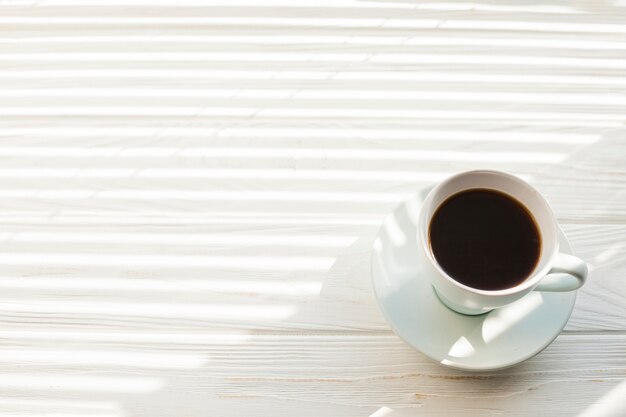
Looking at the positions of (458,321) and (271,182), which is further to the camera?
(271,182)

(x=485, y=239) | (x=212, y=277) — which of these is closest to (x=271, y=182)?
(x=212, y=277)

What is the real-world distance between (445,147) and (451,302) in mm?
226

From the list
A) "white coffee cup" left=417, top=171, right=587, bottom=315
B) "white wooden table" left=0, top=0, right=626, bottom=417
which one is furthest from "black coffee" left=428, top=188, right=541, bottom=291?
"white wooden table" left=0, top=0, right=626, bottom=417

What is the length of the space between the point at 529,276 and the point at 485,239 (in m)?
0.05

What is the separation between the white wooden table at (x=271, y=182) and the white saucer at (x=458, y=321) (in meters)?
0.06

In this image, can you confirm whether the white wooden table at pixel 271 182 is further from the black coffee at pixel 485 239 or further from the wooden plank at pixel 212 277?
the black coffee at pixel 485 239

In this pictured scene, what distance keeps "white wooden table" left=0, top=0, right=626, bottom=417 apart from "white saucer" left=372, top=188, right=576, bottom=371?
6 centimetres

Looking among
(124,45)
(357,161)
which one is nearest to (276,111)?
(357,161)

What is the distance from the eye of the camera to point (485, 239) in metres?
0.59

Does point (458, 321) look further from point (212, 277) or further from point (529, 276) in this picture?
point (212, 277)

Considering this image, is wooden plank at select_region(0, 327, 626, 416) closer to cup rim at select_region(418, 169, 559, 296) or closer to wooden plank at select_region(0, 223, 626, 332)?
wooden plank at select_region(0, 223, 626, 332)

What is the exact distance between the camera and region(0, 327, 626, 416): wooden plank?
0.65 m

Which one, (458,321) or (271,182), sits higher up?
(271,182)

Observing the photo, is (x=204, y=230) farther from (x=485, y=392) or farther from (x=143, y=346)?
(x=485, y=392)
